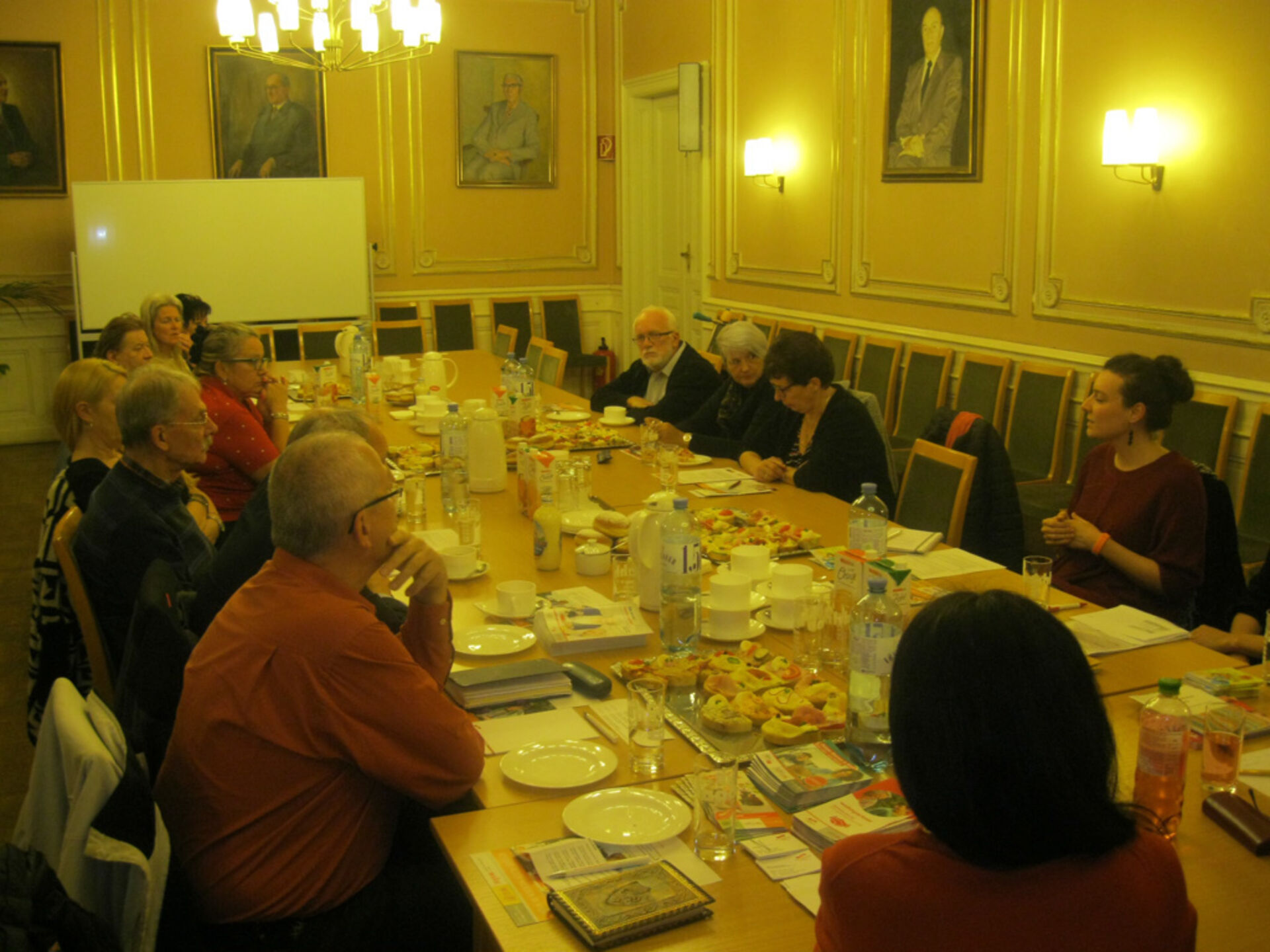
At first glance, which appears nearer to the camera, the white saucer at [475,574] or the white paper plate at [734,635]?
the white paper plate at [734,635]

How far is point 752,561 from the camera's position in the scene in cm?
285

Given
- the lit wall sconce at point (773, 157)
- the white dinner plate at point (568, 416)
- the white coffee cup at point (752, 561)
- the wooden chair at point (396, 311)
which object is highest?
the lit wall sconce at point (773, 157)

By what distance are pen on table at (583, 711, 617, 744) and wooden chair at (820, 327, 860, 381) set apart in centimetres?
487

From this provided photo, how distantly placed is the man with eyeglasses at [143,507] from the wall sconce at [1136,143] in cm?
372

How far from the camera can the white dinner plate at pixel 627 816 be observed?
179 centimetres

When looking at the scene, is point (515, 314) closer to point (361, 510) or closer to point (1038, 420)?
point (1038, 420)

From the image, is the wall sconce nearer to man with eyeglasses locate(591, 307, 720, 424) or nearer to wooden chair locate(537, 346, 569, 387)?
man with eyeglasses locate(591, 307, 720, 424)

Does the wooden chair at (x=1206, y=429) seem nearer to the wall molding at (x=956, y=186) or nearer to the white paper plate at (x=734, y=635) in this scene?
the wall molding at (x=956, y=186)

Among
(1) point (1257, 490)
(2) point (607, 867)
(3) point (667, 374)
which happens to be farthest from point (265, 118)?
(2) point (607, 867)

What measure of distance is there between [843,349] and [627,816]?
5442 millimetres

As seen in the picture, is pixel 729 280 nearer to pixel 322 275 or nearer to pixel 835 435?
pixel 322 275

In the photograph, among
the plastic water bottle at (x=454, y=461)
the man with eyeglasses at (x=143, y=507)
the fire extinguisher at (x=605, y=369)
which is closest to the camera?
the man with eyeglasses at (x=143, y=507)

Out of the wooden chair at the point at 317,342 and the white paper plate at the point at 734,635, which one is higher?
the wooden chair at the point at 317,342

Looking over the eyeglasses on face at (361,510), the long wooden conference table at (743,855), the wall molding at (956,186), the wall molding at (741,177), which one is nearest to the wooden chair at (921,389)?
the wall molding at (956,186)
